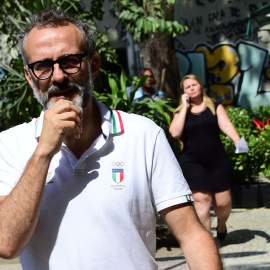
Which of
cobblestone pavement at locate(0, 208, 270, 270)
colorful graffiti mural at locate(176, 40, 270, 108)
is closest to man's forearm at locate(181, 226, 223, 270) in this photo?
cobblestone pavement at locate(0, 208, 270, 270)

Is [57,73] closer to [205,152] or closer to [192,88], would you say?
[205,152]

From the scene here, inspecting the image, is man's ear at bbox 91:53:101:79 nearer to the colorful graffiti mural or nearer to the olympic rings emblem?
the olympic rings emblem

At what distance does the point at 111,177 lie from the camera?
2.05 meters

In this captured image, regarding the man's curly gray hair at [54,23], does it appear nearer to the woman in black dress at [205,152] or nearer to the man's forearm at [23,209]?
the man's forearm at [23,209]

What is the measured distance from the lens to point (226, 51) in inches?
546

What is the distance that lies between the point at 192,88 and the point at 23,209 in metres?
5.06

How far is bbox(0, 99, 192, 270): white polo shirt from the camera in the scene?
6.55 ft

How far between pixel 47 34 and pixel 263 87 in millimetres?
12349

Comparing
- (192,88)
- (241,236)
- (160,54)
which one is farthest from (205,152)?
(160,54)

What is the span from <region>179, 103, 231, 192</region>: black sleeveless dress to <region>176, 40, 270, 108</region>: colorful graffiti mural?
759cm

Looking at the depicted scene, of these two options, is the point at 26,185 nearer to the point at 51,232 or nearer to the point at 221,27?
the point at 51,232

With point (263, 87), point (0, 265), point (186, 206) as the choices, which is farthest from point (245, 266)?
point (263, 87)

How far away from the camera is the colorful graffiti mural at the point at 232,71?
13.9m

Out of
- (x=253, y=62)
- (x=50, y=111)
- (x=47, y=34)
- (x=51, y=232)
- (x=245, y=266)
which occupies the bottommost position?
(x=245, y=266)
